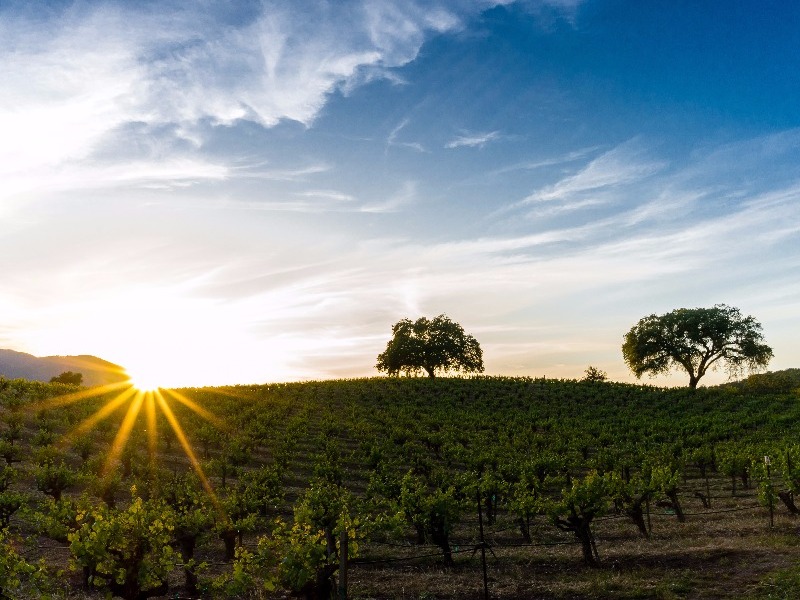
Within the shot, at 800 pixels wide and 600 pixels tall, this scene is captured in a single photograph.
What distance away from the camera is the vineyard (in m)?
18.0

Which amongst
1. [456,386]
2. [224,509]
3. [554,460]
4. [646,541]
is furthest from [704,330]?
[224,509]

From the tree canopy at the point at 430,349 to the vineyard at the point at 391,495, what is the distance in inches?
879

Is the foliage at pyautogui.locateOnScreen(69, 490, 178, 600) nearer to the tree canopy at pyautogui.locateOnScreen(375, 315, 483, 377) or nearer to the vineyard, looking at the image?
the vineyard

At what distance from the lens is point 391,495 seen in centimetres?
3316

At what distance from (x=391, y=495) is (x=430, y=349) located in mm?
68656

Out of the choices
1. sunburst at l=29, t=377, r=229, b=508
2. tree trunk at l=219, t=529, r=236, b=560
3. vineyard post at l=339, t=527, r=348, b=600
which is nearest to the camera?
vineyard post at l=339, t=527, r=348, b=600

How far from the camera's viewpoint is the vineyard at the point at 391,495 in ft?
58.9

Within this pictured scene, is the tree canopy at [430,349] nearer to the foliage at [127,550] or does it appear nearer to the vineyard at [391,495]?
the vineyard at [391,495]

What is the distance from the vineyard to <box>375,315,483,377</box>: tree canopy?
2234 cm

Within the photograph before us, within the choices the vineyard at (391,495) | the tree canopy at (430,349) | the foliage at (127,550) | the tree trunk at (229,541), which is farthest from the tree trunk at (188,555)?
the tree canopy at (430,349)

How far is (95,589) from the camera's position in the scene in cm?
2122

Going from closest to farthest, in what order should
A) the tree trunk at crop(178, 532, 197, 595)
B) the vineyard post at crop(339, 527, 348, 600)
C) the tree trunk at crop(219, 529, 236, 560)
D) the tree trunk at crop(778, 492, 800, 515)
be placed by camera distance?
1. the vineyard post at crop(339, 527, 348, 600)
2. the tree trunk at crop(178, 532, 197, 595)
3. the tree trunk at crop(219, 529, 236, 560)
4. the tree trunk at crop(778, 492, 800, 515)

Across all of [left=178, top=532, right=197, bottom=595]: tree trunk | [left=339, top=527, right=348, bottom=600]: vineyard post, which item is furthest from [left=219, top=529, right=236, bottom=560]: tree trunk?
[left=339, top=527, right=348, bottom=600]: vineyard post

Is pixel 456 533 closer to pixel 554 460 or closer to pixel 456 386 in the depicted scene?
pixel 554 460
